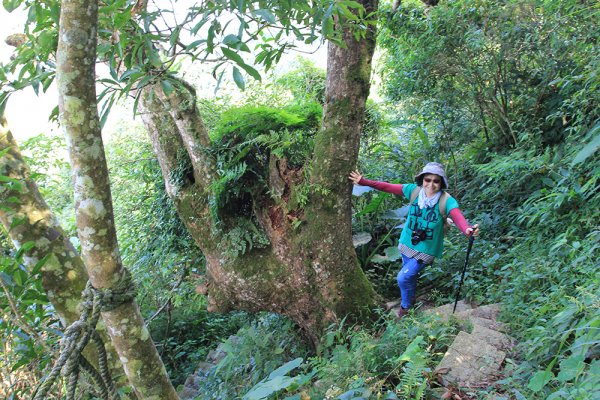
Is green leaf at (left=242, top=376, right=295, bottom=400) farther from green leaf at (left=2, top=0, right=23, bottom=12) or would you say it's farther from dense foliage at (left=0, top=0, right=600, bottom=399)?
green leaf at (left=2, top=0, right=23, bottom=12)

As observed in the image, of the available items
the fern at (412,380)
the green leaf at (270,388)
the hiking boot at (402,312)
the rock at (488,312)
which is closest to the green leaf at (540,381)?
the fern at (412,380)

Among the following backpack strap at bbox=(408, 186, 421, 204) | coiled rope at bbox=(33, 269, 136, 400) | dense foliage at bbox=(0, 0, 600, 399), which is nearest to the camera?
coiled rope at bbox=(33, 269, 136, 400)

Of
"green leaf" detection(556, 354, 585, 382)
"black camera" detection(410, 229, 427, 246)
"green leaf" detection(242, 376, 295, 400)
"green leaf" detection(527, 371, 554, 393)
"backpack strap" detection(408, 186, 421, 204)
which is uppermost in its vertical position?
"backpack strap" detection(408, 186, 421, 204)

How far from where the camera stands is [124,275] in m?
2.23

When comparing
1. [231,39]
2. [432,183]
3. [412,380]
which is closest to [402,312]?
[432,183]

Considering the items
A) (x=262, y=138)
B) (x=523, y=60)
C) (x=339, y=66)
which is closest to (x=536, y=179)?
(x=523, y=60)

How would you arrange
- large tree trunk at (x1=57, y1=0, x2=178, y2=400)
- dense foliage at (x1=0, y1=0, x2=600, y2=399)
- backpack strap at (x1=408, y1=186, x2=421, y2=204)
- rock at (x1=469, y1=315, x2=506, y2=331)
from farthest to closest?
1. backpack strap at (x1=408, y1=186, x2=421, y2=204)
2. rock at (x1=469, y1=315, x2=506, y2=331)
3. dense foliage at (x1=0, y1=0, x2=600, y2=399)
4. large tree trunk at (x1=57, y1=0, x2=178, y2=400)

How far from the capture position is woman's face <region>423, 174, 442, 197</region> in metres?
4.34

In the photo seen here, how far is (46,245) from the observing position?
9.70 ft

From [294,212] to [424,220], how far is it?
129cm

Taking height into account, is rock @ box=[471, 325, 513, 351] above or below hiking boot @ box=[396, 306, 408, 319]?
below

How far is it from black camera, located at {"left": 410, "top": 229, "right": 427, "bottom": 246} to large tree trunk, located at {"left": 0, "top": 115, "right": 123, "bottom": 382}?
2865mm

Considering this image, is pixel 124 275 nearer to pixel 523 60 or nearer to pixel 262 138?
pixel 262 138

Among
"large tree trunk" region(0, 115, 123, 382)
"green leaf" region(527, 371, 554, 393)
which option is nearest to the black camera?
"green leaf" region(527, 371, 554, 393)
